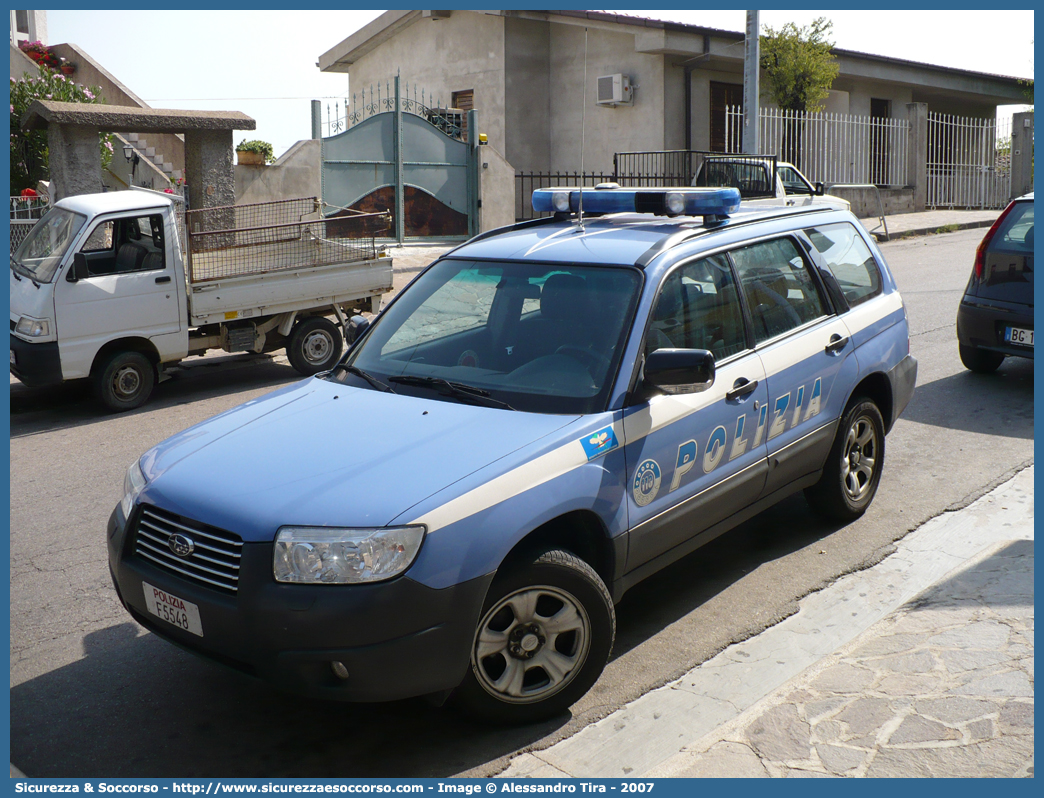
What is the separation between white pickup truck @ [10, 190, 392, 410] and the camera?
8328mm

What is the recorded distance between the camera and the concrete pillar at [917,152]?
25.3 m

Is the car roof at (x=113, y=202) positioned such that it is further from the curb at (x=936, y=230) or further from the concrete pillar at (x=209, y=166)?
the curb at (x=936, y=230)

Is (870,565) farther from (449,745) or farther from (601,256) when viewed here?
(449,745)

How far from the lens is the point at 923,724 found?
3.46m

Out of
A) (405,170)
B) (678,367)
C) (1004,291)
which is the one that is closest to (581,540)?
(678,367)

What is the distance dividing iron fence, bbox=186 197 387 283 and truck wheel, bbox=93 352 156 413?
91 cm

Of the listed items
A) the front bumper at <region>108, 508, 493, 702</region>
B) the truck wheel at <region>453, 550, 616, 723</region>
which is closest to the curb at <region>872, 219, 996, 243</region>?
the truck wheel at <region>453, 550, 616, 723</region>

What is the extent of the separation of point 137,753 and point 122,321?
5.97 meters

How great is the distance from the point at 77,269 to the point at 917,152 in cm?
2294

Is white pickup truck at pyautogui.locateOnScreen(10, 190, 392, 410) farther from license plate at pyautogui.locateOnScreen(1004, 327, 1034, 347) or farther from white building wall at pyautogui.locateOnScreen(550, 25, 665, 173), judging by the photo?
white building wall at pyautogui.locateOnScreen(550, 25, 665, 173)

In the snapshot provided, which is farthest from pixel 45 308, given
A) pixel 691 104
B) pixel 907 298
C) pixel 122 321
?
pixel 691 104

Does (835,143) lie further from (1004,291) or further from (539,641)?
(539,641)

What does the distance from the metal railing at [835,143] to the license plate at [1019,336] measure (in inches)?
542

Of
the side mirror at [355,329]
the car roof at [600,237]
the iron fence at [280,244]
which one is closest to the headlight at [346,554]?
the car roof at [600,237]
